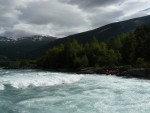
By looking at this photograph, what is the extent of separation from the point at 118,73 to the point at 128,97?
1531 inches

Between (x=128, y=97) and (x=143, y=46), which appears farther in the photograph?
(x=143, y=46)

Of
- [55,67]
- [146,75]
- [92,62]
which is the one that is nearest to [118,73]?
[146,75]

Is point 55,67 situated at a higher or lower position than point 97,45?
lower

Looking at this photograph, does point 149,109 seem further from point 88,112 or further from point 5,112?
point 5,112

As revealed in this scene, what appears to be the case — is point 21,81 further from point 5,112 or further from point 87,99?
point 5,112

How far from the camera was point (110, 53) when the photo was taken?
94.2 meters

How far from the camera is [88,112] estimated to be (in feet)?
68.5

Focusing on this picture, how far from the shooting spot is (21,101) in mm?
25250

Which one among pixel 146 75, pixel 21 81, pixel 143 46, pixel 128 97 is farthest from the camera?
pixel 143 46

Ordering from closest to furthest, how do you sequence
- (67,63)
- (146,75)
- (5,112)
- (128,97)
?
(5,112), (128,97), (146,75), (67,63)

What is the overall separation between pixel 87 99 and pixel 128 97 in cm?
384

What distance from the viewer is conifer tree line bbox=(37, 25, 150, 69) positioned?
91.9 m

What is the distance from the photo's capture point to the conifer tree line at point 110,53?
91.9 meters

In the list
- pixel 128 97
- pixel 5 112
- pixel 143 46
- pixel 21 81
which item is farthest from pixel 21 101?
pixel 143 46
